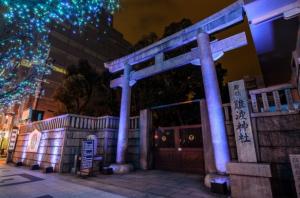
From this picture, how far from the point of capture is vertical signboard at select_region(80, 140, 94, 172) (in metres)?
7.21

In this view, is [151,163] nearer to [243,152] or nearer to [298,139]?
[243,152]

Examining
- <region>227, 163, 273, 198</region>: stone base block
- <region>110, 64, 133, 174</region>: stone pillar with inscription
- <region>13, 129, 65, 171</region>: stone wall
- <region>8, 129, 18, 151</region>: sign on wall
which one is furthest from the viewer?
<region>8, 129, 18, 151</region>: sign on wall

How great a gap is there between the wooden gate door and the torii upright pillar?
2.03m

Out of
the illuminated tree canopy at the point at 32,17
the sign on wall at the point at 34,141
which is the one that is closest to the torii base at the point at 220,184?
the illuminated tree canopy at the point at 32,17

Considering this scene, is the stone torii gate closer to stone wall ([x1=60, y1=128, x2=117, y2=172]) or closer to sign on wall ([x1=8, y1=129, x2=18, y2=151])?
stone wall ([x1=60, y1=128, x2=117, y2=172])

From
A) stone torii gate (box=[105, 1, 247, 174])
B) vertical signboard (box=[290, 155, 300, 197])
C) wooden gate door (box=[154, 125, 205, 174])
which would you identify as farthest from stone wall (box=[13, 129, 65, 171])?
vertical signboard (box=[290, 155, 300, 197])

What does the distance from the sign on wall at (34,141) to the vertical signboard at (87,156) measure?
5824mm

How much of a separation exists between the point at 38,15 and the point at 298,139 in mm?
8407

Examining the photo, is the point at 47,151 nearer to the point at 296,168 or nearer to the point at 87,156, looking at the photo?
the point at 87,156

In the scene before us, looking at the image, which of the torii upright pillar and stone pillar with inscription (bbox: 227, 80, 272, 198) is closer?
stone pillar with inscription (bbox: 227, 80, 272, 198)

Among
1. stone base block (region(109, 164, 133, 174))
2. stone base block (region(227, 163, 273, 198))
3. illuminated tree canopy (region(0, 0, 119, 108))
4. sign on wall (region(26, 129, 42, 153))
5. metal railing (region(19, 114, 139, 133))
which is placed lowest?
stone base block (region(109, 164, 133, 174))

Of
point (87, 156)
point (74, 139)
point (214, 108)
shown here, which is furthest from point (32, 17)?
point (214, 108)

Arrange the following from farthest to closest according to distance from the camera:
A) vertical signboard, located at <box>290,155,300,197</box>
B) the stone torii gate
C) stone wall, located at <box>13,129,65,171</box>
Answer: stone wall, located at <box>13,129,65,171</box> → the stone torii gate → vertical signboard, located at <box>290,155,300,197</box>

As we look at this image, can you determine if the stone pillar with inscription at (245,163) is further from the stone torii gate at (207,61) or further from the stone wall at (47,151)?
the stone wall at (47,151)
